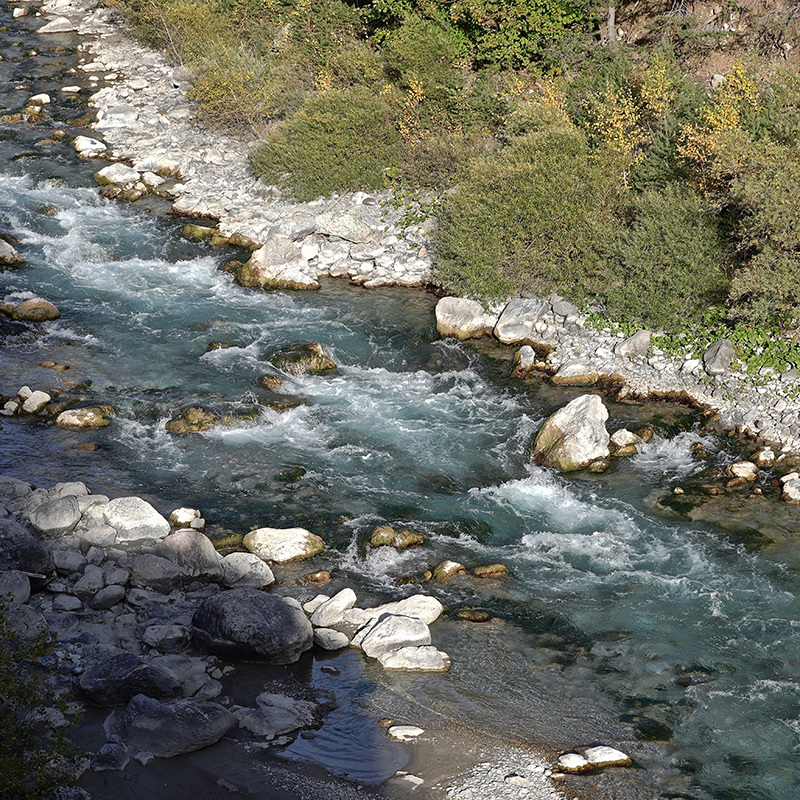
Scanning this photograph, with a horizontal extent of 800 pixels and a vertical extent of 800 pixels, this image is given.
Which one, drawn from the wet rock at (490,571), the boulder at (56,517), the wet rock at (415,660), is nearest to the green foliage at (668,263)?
the wet rock at (490,571)

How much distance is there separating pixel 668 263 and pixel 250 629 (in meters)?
14.1

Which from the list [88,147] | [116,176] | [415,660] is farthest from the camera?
[88,147]

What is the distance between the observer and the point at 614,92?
84.9 ft

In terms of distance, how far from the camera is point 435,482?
1800cm

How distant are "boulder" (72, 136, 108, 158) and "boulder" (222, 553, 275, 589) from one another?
23010mm

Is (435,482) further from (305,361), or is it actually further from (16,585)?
(16,585)

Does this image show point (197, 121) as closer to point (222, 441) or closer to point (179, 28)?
point (179, 28)

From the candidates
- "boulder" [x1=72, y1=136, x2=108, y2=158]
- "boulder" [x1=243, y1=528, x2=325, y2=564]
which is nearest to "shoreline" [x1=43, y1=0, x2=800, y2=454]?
"boulder" [x1=72, y1=136, x2=108, y2=158]

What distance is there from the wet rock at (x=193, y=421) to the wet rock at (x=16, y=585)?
620 centimetres

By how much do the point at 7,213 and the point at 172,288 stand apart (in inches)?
300

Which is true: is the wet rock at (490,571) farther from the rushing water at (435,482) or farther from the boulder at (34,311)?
the boulder at (34,311)

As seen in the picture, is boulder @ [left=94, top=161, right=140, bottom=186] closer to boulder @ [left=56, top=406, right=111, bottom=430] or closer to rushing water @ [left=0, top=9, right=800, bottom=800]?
rushing water @ [left=0, top=9, right=800, bottom=800]

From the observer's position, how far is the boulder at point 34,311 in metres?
23.3

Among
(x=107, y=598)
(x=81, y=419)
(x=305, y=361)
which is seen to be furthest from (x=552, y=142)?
(x=107, y=598)
